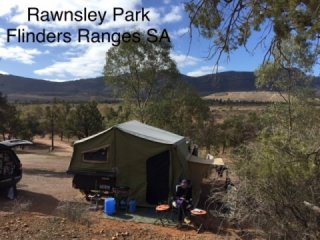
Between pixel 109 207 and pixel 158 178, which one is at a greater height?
pixel 158 178

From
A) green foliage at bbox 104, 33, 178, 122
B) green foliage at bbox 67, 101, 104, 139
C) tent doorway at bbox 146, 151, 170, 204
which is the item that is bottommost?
tent doorway at bbox 146, 151, 170, 204

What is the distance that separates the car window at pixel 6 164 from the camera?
1403 centimetres

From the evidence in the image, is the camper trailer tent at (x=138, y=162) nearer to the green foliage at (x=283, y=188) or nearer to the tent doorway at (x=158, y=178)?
the tent doorway at (x=158, y=178)

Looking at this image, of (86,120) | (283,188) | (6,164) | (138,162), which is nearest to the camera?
(283,188)

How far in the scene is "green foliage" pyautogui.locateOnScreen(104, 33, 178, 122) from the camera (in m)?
29.7

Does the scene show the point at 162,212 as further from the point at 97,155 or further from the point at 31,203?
the point at 31,203

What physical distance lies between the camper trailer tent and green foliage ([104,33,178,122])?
15831 mm

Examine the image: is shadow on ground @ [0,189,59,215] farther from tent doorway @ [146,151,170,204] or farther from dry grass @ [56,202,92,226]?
tent doorway @ [146,151,170,204]

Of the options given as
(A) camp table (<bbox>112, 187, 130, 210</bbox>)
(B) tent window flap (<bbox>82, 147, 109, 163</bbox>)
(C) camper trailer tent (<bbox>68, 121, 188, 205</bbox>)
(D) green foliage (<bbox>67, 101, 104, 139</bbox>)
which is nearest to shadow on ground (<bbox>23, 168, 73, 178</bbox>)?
(B) tent window flap (<bbox>82, 147, 109, 163</bbox>)

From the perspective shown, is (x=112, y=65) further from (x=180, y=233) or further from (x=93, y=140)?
(x=180, y=233)

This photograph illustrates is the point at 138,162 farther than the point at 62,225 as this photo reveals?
Yes

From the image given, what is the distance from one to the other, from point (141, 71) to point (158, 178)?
1676 centimetres

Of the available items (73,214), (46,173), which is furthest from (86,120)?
(73,214)

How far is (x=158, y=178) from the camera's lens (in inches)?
550
